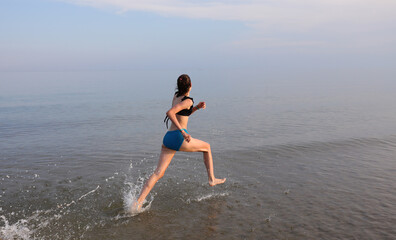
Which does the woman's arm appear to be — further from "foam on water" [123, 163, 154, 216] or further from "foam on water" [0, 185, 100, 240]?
"foam on water" [0, 185, 100, 240]

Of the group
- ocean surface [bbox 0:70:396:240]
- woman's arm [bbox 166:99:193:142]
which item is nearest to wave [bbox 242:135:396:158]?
ocean surface [bbox 0:70:396:240]

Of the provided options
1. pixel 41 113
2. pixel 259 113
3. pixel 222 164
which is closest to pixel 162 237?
pixel 222 164

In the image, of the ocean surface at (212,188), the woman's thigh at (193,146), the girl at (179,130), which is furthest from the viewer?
the woman's thigh at (193,146)

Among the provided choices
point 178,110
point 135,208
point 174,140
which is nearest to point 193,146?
point 174,140

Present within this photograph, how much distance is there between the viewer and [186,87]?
231 inches

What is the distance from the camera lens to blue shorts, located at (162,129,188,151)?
19.6 feet

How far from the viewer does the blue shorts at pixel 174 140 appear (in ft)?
19.6

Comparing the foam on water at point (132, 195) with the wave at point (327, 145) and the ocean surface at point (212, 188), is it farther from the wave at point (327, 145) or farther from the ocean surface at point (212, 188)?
the wave at point (327, 145)

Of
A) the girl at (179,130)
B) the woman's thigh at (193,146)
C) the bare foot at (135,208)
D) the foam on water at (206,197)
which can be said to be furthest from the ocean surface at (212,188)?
the woman's thigh at (193,146)

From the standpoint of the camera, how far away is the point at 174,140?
6000 mm

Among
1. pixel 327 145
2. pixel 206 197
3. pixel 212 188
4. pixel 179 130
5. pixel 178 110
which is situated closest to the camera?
pixel 178 110

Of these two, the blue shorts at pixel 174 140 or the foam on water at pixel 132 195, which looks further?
the foam on water at pixel 132 195

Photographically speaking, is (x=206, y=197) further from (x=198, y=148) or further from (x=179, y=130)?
(x=179, y=130)

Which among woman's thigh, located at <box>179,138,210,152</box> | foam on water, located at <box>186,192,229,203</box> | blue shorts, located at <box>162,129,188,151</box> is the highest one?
blue shorts, located at <box>162,129,188,151</box>
